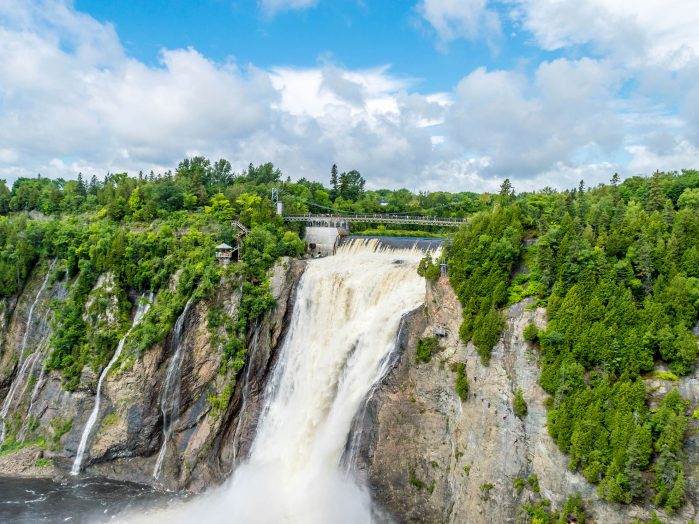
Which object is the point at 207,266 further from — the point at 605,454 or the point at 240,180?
the point at 240,180

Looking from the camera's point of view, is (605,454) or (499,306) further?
(499,306)

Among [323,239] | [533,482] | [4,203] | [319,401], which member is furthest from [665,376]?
[4,203]

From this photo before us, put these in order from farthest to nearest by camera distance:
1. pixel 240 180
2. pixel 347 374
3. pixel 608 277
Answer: pixel 240 180, pixel 347 374, pixel 608 277

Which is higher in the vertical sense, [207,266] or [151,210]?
[151,210]

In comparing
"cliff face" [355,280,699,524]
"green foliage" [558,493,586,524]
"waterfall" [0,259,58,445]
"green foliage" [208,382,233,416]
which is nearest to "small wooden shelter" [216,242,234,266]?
"green foliage" [208,382,233,416]

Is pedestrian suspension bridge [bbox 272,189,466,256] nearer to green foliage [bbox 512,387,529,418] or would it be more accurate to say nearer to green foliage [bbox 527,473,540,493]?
green foliage [bbox 512,387,529,418]

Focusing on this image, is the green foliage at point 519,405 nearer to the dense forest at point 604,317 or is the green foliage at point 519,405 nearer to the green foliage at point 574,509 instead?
the dense forest at point 604,317

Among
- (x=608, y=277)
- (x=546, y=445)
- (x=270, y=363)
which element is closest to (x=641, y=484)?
(x=546, y=445)
